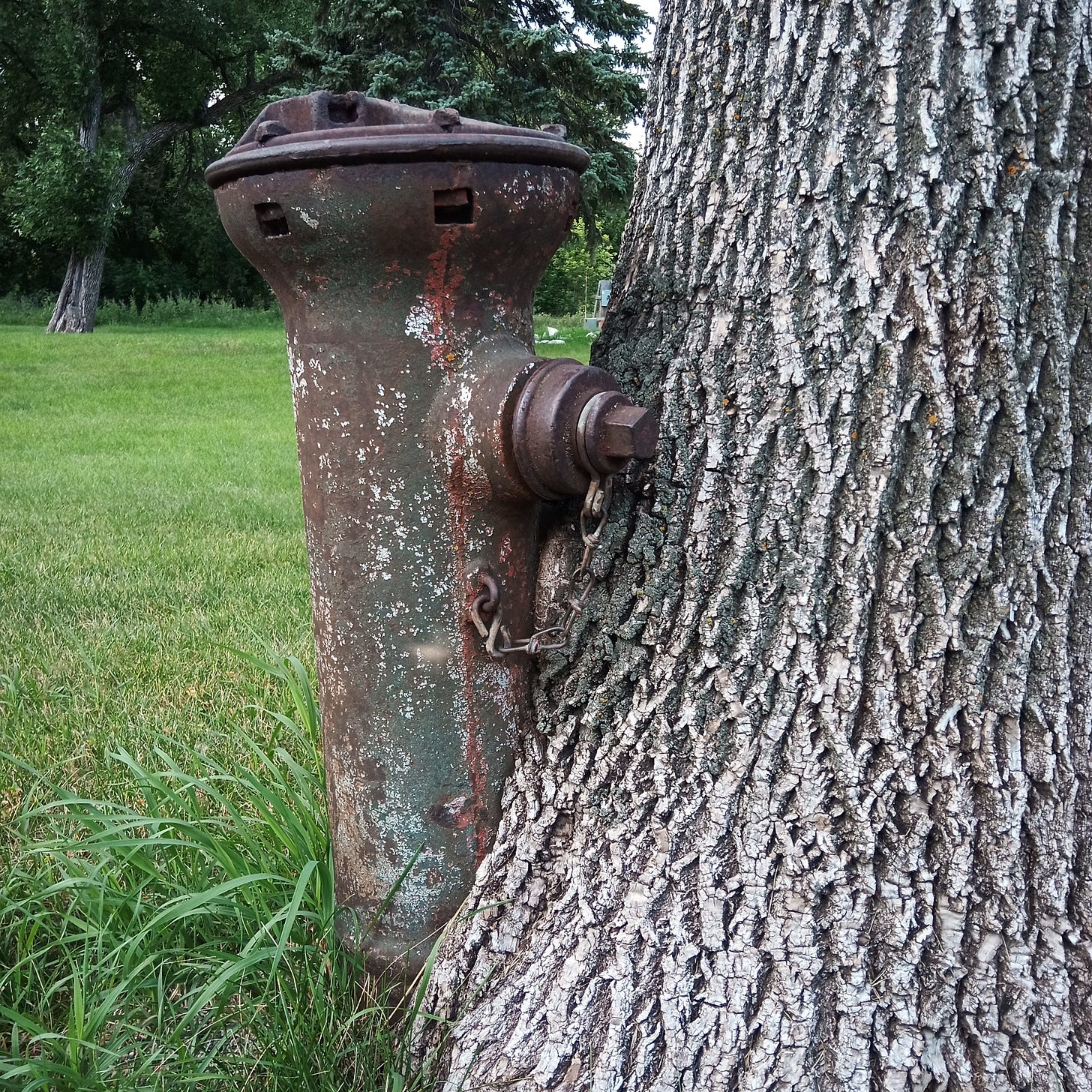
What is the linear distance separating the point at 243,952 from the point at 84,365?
12803 mm

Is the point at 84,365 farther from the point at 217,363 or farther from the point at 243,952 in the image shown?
the point at 243,952

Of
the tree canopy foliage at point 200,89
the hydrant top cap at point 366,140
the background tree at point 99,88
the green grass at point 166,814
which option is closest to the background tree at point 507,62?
the tree canopy foliage at point 200,89

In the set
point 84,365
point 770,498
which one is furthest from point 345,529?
point 84,365

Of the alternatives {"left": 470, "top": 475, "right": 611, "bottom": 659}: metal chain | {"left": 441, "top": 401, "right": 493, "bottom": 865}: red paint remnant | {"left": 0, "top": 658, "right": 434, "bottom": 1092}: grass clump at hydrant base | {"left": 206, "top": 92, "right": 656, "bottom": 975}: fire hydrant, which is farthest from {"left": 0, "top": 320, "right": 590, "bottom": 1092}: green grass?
{"left": 470, "top": 475, "right": 611, "bottom": 659}: metal chain

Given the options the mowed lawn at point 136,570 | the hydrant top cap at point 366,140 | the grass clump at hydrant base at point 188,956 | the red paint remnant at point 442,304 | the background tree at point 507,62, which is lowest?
the mowed lawn at point 136,570

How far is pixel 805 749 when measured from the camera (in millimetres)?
1459

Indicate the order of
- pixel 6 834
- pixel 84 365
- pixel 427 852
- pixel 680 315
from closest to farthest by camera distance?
pixel 680 315 < pixel 427 852 < pixel 6 834 < pixel 84 365

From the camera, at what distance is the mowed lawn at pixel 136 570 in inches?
119

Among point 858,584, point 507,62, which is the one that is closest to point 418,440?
point 858,584

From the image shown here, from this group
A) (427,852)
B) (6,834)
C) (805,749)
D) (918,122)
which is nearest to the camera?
(918,122)

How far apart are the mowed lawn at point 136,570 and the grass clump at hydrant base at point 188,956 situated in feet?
1.82

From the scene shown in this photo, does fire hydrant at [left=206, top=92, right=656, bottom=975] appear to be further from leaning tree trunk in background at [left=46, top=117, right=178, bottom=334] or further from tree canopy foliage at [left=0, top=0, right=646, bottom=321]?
leaning tree trunk in background at [left=46, top=117, right=178, bottom=334]

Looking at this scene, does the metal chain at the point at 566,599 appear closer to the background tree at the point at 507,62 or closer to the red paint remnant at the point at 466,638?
the red paint remnant at the point at 466,638

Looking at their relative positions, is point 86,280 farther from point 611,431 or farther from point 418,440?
point 611,431
